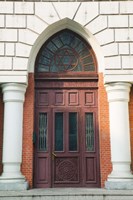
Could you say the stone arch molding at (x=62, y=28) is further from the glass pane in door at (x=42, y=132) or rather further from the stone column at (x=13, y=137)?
the glass pane in door at (x=42, y=132)

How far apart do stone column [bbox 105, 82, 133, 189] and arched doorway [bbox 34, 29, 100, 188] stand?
64 cm

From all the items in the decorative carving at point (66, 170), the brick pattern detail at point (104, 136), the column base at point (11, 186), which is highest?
the brick pattern detail at point (104, 136)

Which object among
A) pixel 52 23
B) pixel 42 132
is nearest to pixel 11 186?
pixel 42 132

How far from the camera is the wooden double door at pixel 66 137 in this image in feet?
31.4

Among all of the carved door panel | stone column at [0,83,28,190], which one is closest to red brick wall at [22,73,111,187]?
stone column at [0,83,28,190]

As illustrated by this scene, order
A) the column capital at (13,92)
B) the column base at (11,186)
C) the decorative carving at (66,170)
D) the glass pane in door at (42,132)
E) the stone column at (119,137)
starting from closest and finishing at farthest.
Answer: the column base at (11,186)
the stone column at (119,137)
the column capital at (13,92)
the decorative carving at (66,170)
the glass pane in door at (42,132)

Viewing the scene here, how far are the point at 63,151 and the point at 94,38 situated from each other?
3538mm

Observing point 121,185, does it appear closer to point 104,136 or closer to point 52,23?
point 104,136

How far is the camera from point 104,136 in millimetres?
9562

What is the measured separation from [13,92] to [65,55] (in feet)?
6.95

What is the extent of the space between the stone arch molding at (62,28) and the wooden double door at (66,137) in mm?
880

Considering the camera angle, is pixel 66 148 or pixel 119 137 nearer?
pixel 119 137

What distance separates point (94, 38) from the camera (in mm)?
9859

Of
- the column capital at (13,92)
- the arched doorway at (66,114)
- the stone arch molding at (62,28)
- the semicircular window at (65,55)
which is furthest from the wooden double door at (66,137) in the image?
the stone arch molding at (62,28)
